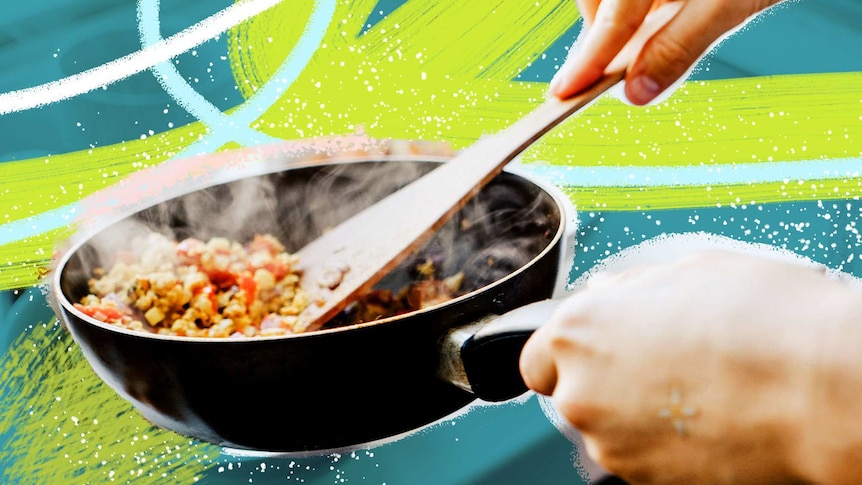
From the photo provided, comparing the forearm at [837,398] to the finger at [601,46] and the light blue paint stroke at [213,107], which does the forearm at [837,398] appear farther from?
the light blue paint stroke at [213,107]

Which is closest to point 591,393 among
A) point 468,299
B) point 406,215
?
point 468,299

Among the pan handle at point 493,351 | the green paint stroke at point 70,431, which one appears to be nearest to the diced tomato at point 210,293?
the green paint stroke at point 70,431

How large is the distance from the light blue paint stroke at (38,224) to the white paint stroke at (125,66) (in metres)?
0.12

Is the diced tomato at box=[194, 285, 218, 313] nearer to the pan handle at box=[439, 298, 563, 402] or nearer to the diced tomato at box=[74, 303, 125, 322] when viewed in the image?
the diced tomato at box=[74, 303, 125, 322]

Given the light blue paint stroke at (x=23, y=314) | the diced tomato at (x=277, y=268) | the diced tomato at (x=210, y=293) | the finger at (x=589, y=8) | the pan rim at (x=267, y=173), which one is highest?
the finger at (x=589, y=8)

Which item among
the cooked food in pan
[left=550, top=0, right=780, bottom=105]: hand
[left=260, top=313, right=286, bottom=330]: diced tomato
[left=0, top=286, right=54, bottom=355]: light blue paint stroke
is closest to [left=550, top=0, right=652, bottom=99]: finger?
[left=550, top=0, right=780, bottom=105]: hand

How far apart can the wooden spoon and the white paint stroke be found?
0.35 m

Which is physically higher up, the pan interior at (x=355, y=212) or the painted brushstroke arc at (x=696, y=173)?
the pan interior at (x=355, y=212)

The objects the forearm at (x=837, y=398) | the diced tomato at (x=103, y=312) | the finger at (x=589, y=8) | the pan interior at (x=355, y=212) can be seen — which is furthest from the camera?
the finger at (x=589, y=8)

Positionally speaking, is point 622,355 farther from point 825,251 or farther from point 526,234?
point 825,251

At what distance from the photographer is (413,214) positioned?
2.02 ft

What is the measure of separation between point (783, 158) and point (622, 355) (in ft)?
2.38

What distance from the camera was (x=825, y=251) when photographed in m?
0.83

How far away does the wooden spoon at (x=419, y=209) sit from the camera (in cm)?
59
